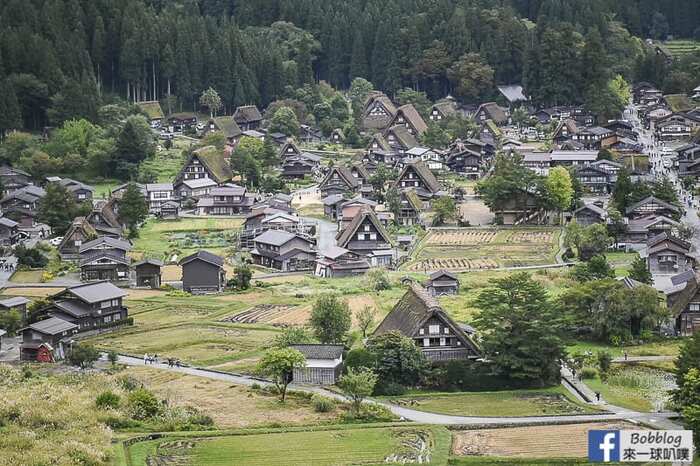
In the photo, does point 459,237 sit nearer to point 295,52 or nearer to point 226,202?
point 226,202

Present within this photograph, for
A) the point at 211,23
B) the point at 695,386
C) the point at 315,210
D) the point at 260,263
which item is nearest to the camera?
the point at 695,386

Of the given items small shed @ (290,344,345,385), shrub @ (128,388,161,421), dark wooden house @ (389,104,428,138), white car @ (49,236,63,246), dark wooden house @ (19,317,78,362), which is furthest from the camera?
dark wooden house @ (389,104,428,138)

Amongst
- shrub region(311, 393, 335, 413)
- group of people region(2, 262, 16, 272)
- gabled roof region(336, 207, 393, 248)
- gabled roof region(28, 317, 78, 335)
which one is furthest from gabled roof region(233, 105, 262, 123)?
shrub region(311, 393, 335, 413)

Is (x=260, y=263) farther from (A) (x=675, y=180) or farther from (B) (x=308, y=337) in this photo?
(A) (x=675, y=180)

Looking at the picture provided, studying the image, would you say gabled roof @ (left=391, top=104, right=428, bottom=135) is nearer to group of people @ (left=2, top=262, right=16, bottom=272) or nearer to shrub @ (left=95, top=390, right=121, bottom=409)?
group of people @ (left=2, top=262, right=16, bottom=272)

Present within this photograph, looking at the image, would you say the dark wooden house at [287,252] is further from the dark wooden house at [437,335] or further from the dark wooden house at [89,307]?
the dark wooden house at [437,335]

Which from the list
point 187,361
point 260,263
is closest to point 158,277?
point 260,263

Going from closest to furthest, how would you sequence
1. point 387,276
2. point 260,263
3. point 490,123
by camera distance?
point 387,276 → point 260,263 → point 490,123
